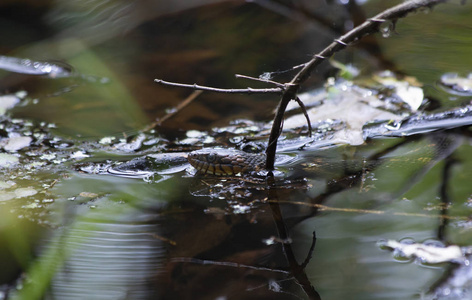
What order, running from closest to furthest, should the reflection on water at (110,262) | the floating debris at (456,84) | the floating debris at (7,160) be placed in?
the reflection on water at (110,262) → the floating debris at (7,160) → the floating debris at (456,84)

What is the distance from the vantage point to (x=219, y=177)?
7.91 feet

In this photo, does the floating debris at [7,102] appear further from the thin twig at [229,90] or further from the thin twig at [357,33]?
the thin twig at [357,33]

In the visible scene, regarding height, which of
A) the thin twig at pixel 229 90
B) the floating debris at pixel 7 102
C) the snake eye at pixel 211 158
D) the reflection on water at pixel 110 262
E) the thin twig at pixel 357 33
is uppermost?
the thin twig at pixel 357 33

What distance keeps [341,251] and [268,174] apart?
755 millimetres

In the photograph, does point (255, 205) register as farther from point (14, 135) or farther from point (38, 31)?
point (38, 31)

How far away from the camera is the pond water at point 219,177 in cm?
166

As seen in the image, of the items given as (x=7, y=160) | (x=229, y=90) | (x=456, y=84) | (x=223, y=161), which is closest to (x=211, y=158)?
(x=223, y=161)

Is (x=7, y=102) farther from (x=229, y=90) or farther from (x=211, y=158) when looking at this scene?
(x=229, y=90)

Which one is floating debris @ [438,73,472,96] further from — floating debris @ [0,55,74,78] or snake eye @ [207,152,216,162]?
floating debris @ [0,55,74,78]

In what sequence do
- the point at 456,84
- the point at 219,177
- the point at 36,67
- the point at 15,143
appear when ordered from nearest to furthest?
the point at 219,177
the point at 15,143
the point at 456,84
the point at 36,67

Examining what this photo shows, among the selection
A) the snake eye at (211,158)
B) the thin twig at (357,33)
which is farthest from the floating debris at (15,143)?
the thin twig at (357,33)

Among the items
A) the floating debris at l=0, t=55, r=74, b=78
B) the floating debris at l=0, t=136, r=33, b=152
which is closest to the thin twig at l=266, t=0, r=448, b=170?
the floating debris at l=0, t=136, r=33, b=152

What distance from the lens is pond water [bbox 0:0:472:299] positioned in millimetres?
1664

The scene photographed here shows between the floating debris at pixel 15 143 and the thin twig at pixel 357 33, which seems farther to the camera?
the floating debris at pixel 15 143
